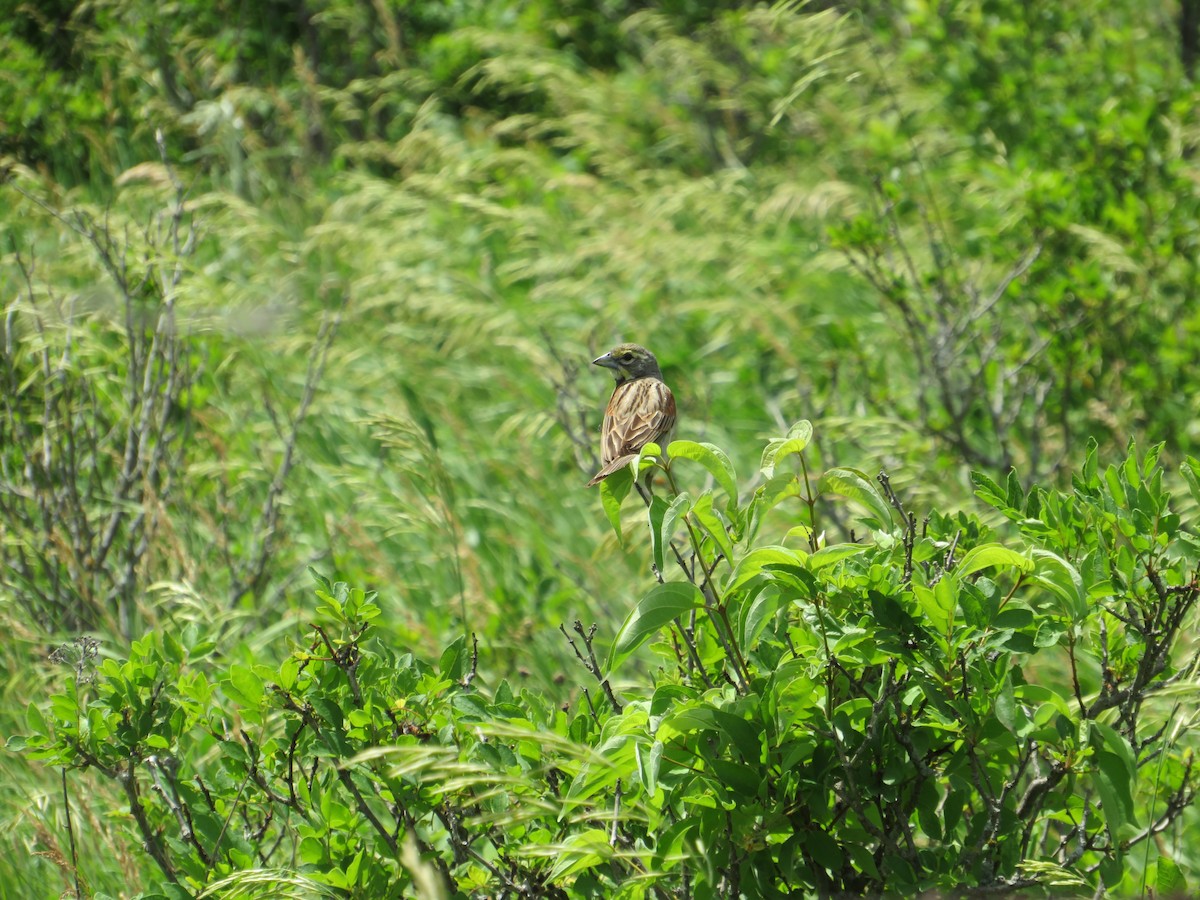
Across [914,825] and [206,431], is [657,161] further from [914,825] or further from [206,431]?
[914,825]

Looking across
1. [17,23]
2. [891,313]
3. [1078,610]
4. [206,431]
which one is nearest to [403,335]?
[206,431]

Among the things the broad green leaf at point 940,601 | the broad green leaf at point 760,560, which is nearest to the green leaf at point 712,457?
the broad green leaf at point 760,560

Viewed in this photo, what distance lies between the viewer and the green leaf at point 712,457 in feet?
5.70

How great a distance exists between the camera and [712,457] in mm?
1802

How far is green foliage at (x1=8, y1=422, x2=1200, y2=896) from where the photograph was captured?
1750mm

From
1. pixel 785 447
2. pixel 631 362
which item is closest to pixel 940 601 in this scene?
pixel 785 447

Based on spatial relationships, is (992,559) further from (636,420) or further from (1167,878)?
(636,420)

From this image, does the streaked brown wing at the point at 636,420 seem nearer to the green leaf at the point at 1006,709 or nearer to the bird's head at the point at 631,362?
the bird's head at the point at 631,362

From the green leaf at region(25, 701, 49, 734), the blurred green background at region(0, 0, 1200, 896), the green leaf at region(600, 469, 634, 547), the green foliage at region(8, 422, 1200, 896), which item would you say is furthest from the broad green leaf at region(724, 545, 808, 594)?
the blurred green background at region(0, 0, 1200, 896)

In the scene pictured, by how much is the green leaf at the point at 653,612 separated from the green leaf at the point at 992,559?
413 mm

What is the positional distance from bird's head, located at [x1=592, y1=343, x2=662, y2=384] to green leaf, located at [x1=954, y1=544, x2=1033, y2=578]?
6.96ft

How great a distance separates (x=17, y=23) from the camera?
Result: 1030 cm

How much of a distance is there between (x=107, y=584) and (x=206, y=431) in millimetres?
928

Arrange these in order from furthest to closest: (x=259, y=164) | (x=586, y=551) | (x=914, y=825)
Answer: (x=259, y=164) < (x=586, y=551) < (x=914, y=825)
